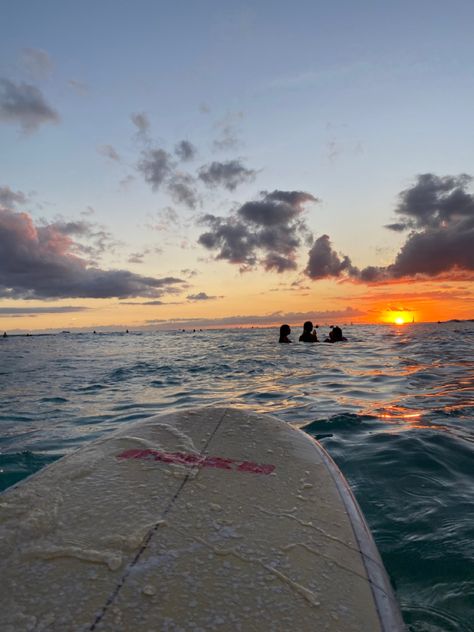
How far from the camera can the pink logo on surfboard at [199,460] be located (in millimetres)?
2488

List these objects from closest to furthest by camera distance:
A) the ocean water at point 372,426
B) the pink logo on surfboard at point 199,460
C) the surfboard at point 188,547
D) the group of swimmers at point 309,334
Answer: the surfboard at point 188,547 → the ocean water at point 372,426 → the pink logo on surfboard at point 199,460 → the group of swimmers at point 309,334

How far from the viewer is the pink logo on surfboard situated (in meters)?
2.49

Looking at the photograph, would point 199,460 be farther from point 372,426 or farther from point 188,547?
point 372,426

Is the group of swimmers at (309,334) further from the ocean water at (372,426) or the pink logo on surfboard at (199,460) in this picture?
the pink logo on surfboard at (199,460)

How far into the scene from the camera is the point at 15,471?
13.6 ft

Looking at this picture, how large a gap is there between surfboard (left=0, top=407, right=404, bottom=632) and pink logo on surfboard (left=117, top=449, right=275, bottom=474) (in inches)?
0.5

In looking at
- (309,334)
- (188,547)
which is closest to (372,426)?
(188,547)

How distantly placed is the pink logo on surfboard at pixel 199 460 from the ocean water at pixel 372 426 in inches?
36.3

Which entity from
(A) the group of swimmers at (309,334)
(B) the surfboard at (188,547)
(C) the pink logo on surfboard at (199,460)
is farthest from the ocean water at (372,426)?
(A) the group of swimmers at (309,334)

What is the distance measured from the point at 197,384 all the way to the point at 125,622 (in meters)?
9.05

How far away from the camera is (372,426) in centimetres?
554

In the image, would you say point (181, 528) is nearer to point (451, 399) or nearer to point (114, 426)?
point (114, 426)

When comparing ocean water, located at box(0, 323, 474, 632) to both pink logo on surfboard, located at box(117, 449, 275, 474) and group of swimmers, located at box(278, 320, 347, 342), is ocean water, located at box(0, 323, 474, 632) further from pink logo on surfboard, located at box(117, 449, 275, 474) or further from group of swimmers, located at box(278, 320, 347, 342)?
group of swimmers, located at box(278, 320, 347, 342)

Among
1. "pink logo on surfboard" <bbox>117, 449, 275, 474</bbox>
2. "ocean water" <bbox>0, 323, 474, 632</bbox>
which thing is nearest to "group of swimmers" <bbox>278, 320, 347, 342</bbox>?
"ocean water" <bbox>0, 323, 474, 632</bbox>
